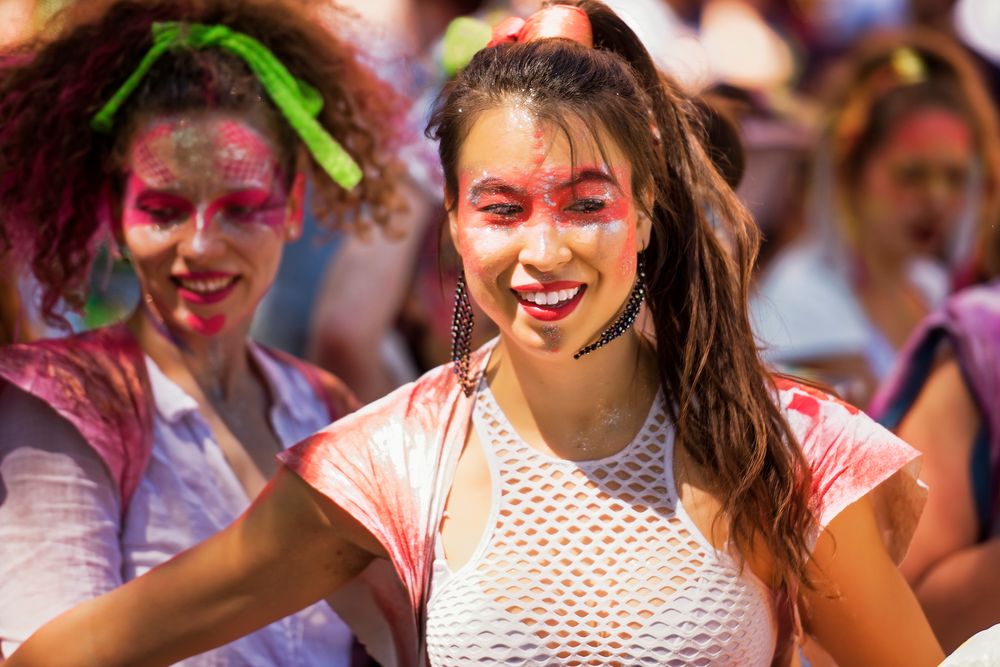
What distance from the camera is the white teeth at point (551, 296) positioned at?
2100 mm

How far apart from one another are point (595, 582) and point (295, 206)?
1085mm

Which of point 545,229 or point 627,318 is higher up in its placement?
point 545,229

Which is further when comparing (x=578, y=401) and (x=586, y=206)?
(x=578, y=401)

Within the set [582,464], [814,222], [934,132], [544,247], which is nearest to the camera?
[544,247]

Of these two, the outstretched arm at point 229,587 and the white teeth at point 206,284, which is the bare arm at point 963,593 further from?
the white teeth at point 206,284

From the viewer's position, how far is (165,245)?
2.71m

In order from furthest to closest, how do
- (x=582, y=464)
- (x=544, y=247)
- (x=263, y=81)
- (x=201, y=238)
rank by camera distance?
(x=263, y=81) < (x=201, y=238) < (x=582, y=464) < (x=544, y=247)

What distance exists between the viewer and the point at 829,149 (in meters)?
4.73

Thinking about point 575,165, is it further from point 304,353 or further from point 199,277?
point 304,353

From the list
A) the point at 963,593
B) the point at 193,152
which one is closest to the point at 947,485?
the point at 963,593

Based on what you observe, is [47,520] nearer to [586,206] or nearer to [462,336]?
[462,336]

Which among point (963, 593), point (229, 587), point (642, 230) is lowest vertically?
point (963, 593)

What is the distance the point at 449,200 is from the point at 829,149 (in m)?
2.73

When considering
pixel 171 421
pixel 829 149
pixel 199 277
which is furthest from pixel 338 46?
pixel 829 149
